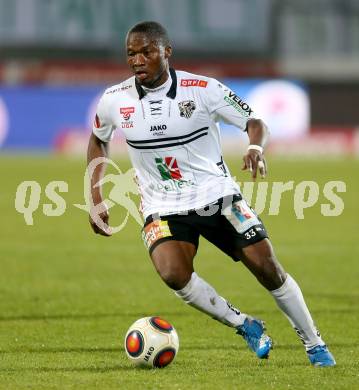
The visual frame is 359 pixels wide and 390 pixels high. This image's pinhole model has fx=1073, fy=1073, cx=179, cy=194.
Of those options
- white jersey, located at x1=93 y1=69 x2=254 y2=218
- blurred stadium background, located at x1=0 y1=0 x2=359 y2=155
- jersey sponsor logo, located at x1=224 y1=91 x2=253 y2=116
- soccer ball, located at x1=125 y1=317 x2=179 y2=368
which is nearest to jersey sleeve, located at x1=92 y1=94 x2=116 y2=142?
white jersey, located at x1=93 y1=69 x2=254 y2=218

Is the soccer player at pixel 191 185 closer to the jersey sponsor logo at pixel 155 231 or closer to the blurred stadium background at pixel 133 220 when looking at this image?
the jersey sponsor logo at pixel 155 231

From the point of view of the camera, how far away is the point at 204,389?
6254 mm

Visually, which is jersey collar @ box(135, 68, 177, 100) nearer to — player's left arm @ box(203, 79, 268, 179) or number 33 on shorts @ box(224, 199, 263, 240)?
player's left arm @ box(203, 79, 268, 179)

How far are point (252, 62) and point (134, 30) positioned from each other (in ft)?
90.2

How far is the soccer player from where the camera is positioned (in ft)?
22.8

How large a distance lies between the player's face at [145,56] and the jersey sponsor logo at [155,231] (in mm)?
946

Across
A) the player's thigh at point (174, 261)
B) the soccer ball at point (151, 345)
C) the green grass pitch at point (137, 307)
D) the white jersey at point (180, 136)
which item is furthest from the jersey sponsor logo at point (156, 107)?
the green grass pitch at point (137, 307)

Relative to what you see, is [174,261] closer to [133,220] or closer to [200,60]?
[133,220]

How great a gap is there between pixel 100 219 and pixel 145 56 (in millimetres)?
1208

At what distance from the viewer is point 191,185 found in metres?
7.12

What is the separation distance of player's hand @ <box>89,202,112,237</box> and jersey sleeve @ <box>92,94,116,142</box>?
18.7 inches

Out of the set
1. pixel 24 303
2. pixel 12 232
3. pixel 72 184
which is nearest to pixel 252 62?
pixel 72 184

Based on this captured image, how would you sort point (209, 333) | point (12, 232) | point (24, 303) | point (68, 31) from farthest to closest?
point (68, 31) < point (12, 232) < point (24, 303) < point (209, 333)

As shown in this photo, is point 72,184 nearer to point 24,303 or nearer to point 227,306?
point 24,303
